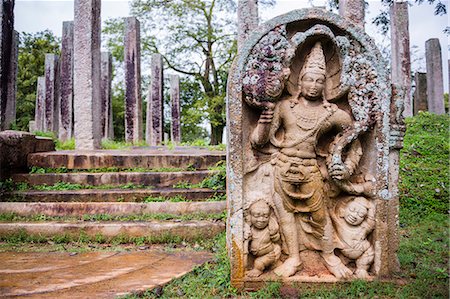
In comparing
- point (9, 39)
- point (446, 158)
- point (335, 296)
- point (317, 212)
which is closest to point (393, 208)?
point (317, 212)

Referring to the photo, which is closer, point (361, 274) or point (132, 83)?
point (361, 274)

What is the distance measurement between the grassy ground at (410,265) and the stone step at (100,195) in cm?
99

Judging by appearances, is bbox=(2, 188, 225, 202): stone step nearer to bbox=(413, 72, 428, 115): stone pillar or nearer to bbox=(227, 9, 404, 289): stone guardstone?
bbox=(227, 9, 404, 289): stone guardstone

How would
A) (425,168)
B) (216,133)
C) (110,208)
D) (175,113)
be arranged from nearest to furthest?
(110,208)
(425,168)
(175,113)
(216,133)

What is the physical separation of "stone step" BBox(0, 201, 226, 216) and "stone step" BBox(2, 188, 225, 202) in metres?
0.23

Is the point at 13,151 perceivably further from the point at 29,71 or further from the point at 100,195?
the point at 29,71

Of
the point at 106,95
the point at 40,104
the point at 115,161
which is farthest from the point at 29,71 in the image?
the point at 115,161

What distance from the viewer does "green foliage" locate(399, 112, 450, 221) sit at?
5.67 metres

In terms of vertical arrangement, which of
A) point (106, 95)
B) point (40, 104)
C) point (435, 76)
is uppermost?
point (435, 76)

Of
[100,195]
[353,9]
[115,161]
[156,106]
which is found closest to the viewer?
[100,195]

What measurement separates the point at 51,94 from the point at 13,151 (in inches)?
356

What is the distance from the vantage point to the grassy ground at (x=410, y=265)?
9.46ft

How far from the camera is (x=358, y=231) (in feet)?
10.4

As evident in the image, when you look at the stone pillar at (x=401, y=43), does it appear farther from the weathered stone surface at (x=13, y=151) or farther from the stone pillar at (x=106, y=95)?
the weathered stone surface at (x=13, y=151)
